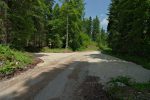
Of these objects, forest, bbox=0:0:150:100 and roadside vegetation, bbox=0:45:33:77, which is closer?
forest, bbox=0:0:150:100

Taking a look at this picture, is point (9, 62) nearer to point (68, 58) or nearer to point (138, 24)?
point (68, 58)

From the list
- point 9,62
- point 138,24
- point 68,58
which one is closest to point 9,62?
point 9,62

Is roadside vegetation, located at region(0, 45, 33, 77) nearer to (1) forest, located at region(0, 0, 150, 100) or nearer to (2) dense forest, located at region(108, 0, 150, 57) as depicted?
(1) forest, located at region(0, 0, 150, 100)

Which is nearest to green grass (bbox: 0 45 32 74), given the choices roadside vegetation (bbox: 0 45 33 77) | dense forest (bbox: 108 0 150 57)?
roadside vegetation (bbox: 0 45 33 77)

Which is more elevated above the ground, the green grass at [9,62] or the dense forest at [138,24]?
the dense forest at [138,24]

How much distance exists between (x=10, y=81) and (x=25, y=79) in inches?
33.7

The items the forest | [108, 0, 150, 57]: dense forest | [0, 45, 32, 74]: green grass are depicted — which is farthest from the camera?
[108, 0, 150, 57]: dense forest

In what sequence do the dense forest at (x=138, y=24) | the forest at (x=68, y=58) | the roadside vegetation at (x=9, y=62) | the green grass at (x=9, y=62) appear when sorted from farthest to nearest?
the dense forest at (x=138, y=24), the green grass at (x=9, y=62), the roadside vegetation at (x=9, y=62), the forest at (x=68, y=58)

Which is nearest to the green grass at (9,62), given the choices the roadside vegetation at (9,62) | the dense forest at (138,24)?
the roadside vegetation at (9,62)

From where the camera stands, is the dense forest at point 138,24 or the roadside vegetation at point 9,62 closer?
the roadside vegetation at point 9,62

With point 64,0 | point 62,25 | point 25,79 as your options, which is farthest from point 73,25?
point 25,79

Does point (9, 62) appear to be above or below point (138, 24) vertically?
below

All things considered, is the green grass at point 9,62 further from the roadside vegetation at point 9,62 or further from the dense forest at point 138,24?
the dense forest at point 138,24

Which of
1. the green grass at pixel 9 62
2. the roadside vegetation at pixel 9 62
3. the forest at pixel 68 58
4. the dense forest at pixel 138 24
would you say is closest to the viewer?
the forest at pixel 68 58
